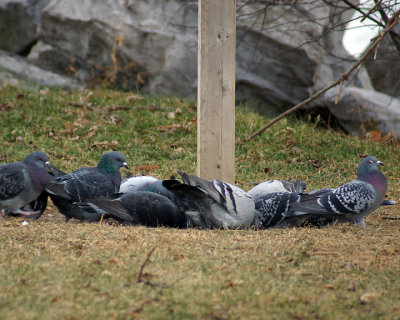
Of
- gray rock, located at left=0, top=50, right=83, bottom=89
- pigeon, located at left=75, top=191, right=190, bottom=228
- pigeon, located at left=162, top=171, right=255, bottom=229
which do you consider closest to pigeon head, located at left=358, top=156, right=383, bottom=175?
pigeon, located at left=162, top=171, right=255, bottom=229

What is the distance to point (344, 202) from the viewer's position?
444cm

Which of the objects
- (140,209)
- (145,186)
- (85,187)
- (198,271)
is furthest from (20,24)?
(198,271)

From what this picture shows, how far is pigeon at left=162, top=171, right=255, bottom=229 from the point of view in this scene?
4301 mm

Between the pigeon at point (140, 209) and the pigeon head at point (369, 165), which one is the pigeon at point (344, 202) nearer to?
the pigeon head at point (369, 165)

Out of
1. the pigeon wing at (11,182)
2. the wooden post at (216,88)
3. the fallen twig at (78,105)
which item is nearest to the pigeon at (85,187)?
the pigeon wing at (11,182)

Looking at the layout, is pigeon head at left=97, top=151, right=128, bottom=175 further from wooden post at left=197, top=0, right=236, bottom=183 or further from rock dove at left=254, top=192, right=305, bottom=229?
rock dove at left=254, top=192, right=305, bottom=229

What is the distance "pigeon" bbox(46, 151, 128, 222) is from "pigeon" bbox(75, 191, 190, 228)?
161 millimetres

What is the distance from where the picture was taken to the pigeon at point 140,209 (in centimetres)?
434

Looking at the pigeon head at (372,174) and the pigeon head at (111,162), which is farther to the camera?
the pigeon head at (111,162)

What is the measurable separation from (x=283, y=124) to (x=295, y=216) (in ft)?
15.0

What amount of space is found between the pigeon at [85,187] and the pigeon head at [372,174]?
7.73 ft

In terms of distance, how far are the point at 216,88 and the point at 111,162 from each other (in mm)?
1328

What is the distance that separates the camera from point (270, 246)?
11.3 ft

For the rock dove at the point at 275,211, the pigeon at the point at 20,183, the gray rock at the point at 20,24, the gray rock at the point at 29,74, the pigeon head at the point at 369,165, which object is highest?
the gray rock at the point at 20,24
